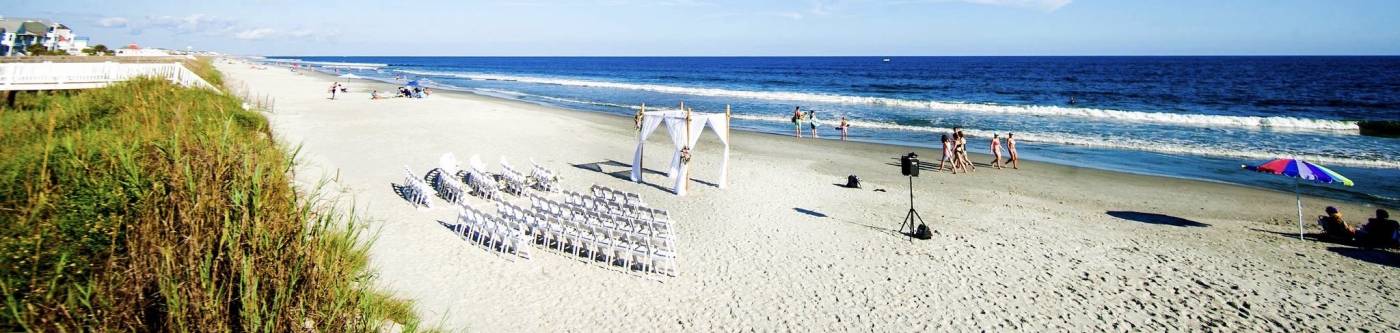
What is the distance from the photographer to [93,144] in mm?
4887

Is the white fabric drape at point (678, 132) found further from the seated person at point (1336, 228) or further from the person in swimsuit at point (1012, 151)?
the seated person at point (1336, 228)

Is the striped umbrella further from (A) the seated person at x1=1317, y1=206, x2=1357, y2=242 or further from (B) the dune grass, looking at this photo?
(B) the dune grass

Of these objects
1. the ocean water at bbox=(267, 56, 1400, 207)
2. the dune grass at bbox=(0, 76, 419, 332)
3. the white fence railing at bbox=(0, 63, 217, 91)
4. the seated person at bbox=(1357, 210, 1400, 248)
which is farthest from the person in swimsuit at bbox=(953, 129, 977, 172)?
the white fence railing at bbox=(0, 63, 217, 91)

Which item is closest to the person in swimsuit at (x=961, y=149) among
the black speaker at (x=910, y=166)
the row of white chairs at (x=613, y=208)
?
the black speaker at (x=910, y=166)

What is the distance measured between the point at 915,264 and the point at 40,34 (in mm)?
58851

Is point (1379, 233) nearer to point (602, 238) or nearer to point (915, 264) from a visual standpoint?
point (915, 264)

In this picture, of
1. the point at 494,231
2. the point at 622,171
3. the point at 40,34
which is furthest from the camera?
the point at 40,34

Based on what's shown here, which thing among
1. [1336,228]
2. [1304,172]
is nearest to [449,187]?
[1304,172]

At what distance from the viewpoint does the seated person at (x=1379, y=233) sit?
9914mm

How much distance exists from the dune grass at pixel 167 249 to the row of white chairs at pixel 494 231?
179 inches

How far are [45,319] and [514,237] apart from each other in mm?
6050

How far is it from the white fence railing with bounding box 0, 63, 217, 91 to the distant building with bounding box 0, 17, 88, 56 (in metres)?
31.5

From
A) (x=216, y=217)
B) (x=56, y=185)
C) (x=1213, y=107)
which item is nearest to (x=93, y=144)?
(x=56, y=185)

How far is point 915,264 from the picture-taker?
910cm
